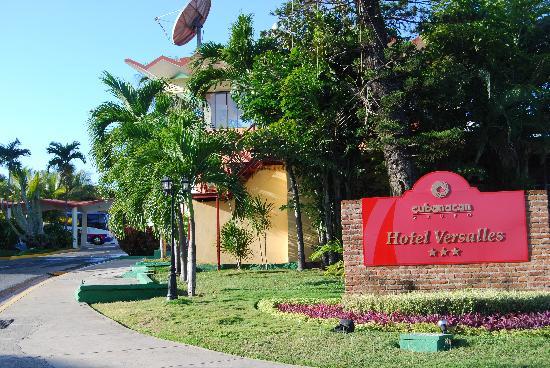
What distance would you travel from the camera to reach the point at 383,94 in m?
15.3

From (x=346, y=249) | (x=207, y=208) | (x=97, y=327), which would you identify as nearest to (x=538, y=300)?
(x=346, y=249)

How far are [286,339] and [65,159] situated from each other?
54.5 meters

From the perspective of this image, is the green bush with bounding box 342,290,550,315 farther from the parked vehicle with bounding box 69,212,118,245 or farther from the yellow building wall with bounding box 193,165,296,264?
the parked vehicle with bounding box 69,212,118,245

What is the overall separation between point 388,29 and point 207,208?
32.1ft

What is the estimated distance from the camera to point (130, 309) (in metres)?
12.8

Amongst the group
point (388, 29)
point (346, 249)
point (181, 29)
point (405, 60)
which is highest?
point (181, 29)

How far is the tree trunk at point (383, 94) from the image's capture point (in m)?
14.5

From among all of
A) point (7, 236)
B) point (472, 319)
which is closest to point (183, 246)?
point (472, 319)

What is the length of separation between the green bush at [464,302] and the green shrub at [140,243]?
28411 mm

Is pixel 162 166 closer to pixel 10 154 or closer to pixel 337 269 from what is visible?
pixel 337 269

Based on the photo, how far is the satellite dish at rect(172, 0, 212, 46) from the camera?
101ft

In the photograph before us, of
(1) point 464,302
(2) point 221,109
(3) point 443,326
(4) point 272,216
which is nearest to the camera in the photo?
(3) point 443,326

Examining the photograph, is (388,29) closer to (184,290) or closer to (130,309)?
(184,290)

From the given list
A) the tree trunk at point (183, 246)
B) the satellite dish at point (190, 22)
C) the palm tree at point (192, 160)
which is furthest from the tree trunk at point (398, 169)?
the satellite dish at point (190, 22)
